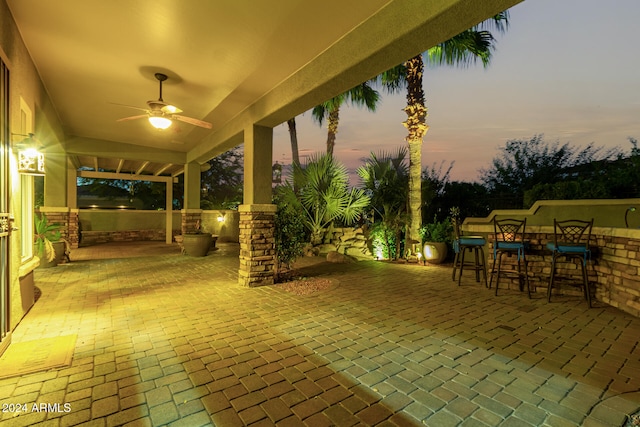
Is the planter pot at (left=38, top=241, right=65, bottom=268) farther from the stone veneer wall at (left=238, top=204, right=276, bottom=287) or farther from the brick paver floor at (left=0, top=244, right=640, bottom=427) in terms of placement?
the stone veneer wall at (left=238, top=204, right=276, bottom=287)

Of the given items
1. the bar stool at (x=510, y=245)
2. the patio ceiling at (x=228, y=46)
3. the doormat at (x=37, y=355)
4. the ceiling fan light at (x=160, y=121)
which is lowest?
the doormat at (x=37, y=355)

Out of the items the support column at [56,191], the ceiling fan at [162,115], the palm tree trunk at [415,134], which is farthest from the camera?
the support column at [56,191]

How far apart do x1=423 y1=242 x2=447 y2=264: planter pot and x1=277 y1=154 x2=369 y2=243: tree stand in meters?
1.91

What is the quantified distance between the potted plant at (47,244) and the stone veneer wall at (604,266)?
306 inches

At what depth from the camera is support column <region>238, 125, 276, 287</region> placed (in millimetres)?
4938

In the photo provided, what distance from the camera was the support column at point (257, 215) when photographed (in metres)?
4.94

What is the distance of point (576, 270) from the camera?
4223 millimetres

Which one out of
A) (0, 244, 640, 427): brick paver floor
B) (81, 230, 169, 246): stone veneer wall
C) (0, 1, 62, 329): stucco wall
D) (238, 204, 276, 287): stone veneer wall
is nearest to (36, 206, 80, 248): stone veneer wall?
(81, 230, 169, 246): stone veneer wall

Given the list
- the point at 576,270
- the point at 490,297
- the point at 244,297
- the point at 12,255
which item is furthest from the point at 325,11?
the point at 576,270

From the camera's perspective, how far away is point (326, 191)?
802 centimetres

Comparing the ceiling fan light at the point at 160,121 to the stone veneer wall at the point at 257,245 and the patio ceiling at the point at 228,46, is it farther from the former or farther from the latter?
the stone veneer wall at the point at 257,245

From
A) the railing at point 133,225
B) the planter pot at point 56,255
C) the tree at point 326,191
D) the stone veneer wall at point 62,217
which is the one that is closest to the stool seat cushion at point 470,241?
the tree at point 326,191

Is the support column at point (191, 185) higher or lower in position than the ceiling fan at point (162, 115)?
lower

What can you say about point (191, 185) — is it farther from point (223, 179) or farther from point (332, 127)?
point (223, 179)
